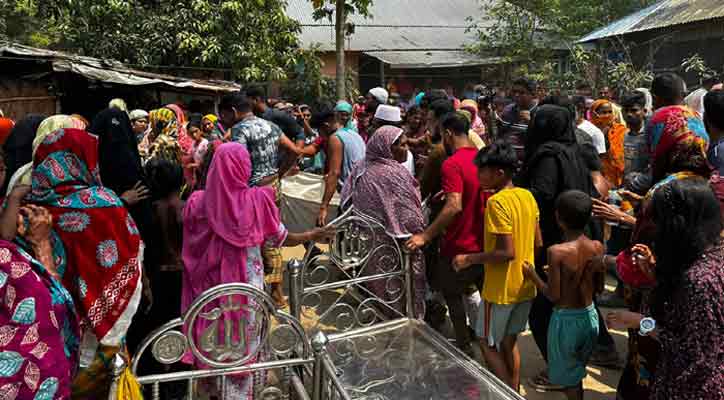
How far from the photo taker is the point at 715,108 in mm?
2969

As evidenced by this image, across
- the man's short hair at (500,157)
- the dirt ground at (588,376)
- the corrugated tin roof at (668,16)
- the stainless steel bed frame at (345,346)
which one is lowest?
the dirt ground at (588,376)

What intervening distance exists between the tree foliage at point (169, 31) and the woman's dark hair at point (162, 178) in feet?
34.4

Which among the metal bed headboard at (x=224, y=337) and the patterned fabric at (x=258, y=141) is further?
the patterned fabric at (x=258, y=141)

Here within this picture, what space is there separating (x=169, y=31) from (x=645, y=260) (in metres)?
13.1

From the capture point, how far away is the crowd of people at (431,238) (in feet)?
6.18

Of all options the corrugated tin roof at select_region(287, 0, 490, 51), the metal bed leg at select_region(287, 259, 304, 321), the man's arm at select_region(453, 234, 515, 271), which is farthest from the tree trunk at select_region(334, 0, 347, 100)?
the man's arm at select_region(453, 234, 515, 271)

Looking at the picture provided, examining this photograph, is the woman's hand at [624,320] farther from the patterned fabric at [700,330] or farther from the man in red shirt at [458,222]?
the man in red shirt at [458,222]

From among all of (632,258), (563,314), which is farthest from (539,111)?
(632,258)

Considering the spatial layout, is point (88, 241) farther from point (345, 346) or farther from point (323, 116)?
point (323, 116)

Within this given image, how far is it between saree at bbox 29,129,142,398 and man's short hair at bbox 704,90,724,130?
287 cm

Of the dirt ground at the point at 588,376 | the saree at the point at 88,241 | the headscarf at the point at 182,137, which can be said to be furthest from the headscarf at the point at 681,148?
the headscarf at the point at 182,137

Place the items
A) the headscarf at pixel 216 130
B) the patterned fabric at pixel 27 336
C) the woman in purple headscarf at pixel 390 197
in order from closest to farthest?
the patterned fabric at pixel 27 336 → the woman in purple headscarf at pixel 390 197 → the headscarf at pixel 216 130

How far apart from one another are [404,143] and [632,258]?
6.75 ft

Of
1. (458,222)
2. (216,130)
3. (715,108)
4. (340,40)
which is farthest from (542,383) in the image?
(340,40)
